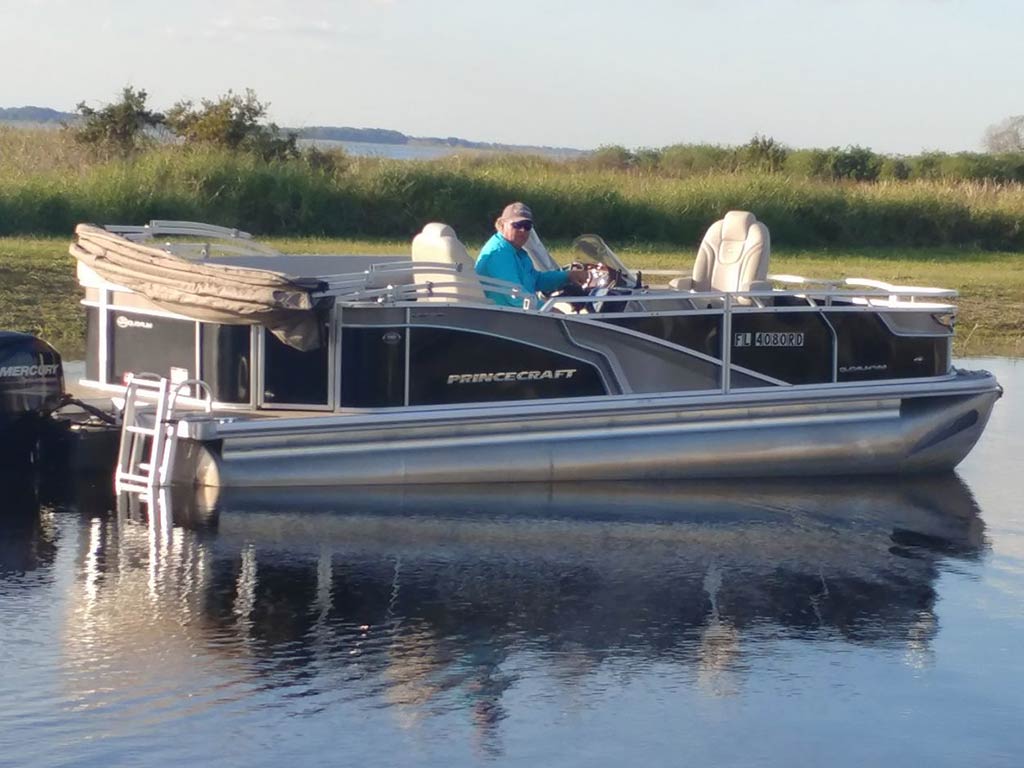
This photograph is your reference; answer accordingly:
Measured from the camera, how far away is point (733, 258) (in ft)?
35.5

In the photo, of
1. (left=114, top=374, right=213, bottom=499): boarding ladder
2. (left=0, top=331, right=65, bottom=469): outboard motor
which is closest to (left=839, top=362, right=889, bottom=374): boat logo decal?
(left=114, top=374, right=213, bottom=499): boarding ladder

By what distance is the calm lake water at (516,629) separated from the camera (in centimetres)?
546

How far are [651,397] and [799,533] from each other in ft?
4.41

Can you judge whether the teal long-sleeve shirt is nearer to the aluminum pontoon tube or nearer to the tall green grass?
the aluminum pontoon tube

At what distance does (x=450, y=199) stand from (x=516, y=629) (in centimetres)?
2267

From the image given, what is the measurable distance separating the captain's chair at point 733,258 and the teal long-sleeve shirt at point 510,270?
132 cm

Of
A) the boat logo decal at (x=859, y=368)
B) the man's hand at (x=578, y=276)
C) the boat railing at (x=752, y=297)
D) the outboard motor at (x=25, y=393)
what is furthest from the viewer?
the man's hand at (x=578, y=276)

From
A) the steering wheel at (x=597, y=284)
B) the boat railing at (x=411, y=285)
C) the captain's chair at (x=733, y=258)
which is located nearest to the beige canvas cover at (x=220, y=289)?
the boat railing at (x=411, y=285)

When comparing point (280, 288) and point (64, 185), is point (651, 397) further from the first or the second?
point (64, 185)

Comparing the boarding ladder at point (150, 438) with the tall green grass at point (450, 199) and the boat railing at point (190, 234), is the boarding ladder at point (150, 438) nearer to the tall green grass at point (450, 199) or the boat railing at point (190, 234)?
the boat railing at point (190, 234)

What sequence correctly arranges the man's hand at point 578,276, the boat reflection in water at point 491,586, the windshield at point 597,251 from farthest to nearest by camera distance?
the windshield at point 597,251 → the man's hand at point 578,276 → the boat reflection in water at point 491,586

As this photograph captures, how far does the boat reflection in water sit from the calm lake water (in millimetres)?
19

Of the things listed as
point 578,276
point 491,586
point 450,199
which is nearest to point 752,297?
point 578,276

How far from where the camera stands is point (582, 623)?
6.81m
